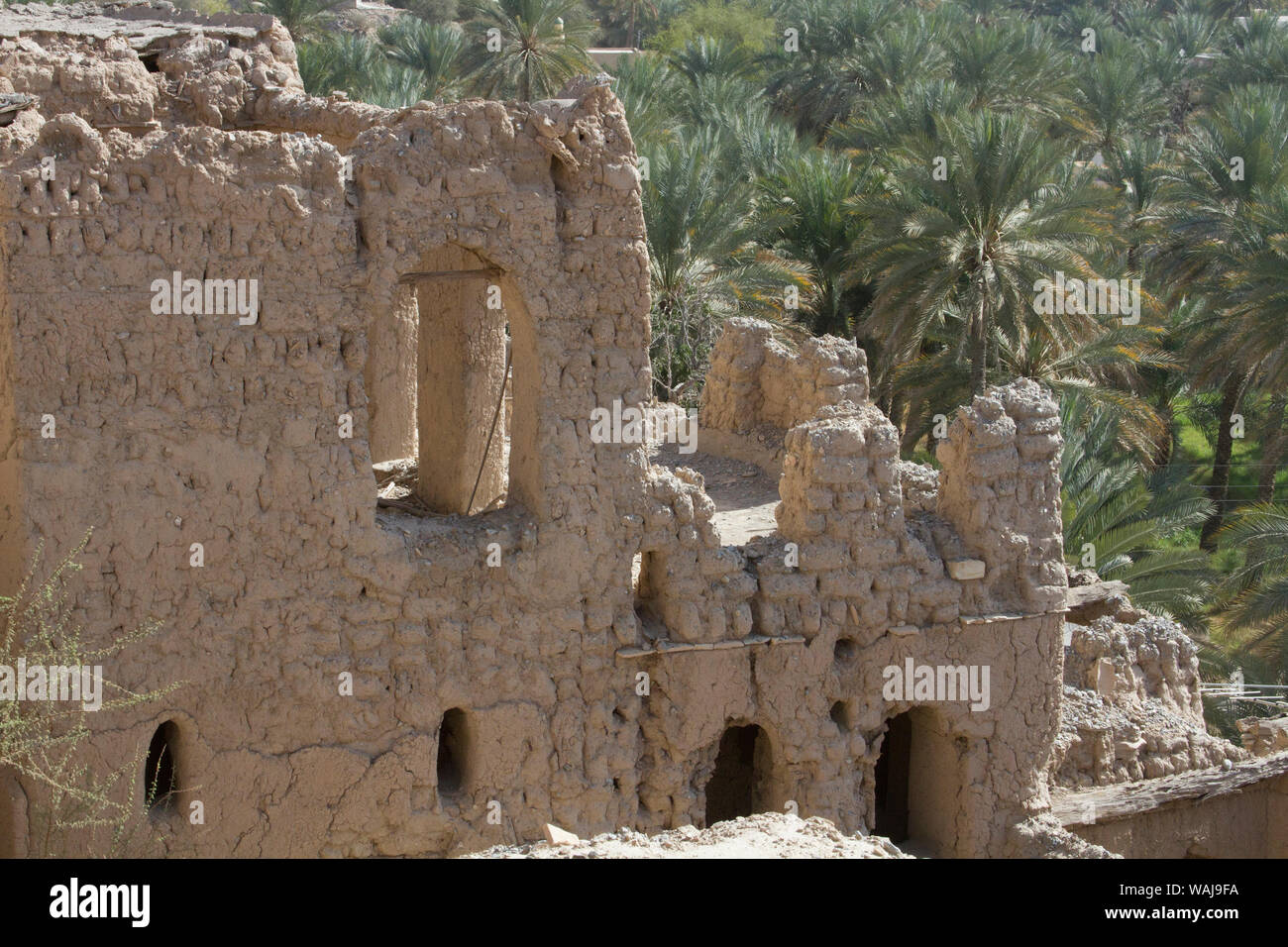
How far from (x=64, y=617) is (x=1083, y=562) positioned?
13.3m

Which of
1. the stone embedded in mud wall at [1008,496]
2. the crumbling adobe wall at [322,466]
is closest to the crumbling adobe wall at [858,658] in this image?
the stone embedded in mud wall at [1008,496]

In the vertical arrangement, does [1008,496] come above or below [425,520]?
above

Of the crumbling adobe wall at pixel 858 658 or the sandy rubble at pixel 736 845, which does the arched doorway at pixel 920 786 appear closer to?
the crumbling adobe wall at pixel 858 658

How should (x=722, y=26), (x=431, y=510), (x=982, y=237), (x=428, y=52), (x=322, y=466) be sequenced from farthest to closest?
(x=722, y=26)
(x=428, y=52)
(x=982, y=237)
(x=431, y=510)
(x=322, y=466)

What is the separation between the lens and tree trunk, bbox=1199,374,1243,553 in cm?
2758

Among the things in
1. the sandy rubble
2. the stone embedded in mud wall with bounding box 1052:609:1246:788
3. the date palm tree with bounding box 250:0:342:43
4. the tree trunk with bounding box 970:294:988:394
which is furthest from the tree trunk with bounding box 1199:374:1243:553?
the sandy rubble

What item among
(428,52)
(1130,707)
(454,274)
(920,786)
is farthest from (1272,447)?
(428,52)

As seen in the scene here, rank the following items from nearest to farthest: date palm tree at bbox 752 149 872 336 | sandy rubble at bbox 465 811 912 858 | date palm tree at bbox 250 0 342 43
A: sandy rubble at bbox 465 811 912 858 → date palm tree at bbox 752 149 872 336 → date palm tree at bbox 250 0 342 43

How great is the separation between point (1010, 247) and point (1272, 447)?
281 inches

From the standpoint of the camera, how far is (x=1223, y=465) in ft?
92.5

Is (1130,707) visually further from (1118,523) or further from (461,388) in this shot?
(1118,523)

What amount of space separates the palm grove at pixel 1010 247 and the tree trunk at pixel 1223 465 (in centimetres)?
5

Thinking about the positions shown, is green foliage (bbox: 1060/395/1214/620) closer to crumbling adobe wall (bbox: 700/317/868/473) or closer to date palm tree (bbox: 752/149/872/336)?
date palm tree (bbox: 752/149/872/336)

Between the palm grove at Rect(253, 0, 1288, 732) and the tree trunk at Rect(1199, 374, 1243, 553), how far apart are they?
0.05 metres
